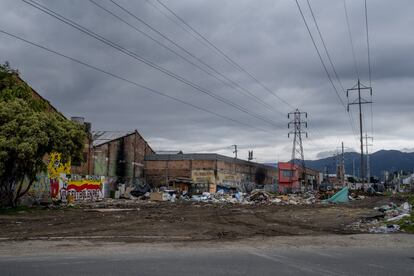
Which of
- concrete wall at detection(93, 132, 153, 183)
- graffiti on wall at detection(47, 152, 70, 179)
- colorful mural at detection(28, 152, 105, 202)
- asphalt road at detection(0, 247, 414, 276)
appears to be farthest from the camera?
concrete wall at detection(93, 132, 153, 183)

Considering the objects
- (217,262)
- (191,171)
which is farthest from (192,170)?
(217,262)

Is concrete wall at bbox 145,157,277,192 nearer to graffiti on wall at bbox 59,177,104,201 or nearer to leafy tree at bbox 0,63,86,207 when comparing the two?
graffiti on wall at bbox 59,177,104,201

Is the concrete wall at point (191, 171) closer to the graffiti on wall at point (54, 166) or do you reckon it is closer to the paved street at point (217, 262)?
the graffiti on wall at point (54, 166)

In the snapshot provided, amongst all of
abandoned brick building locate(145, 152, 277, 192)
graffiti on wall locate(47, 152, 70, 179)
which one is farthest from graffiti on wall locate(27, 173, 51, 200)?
abandoned brick building locate(145, 152, 277, 192)

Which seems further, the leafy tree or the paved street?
the leafy tree

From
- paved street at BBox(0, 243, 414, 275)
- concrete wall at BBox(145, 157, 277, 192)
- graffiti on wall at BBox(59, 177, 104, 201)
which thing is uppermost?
concrete wall at BBox(145, 157, 277, 192)

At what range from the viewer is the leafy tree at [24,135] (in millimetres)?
27562

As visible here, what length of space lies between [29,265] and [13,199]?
79.5 ft

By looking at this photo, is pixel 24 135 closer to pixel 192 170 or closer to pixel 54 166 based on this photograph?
pixel 54 166

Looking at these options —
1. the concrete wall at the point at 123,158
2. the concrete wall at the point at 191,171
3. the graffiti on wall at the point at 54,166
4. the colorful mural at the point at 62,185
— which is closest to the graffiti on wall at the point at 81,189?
the colorful mural at the point at 62,185

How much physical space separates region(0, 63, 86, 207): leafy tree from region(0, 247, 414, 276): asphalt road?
15989mm

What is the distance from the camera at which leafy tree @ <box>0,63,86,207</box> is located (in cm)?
2756

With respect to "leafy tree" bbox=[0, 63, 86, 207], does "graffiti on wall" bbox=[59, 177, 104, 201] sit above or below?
below

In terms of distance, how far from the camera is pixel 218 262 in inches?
444
